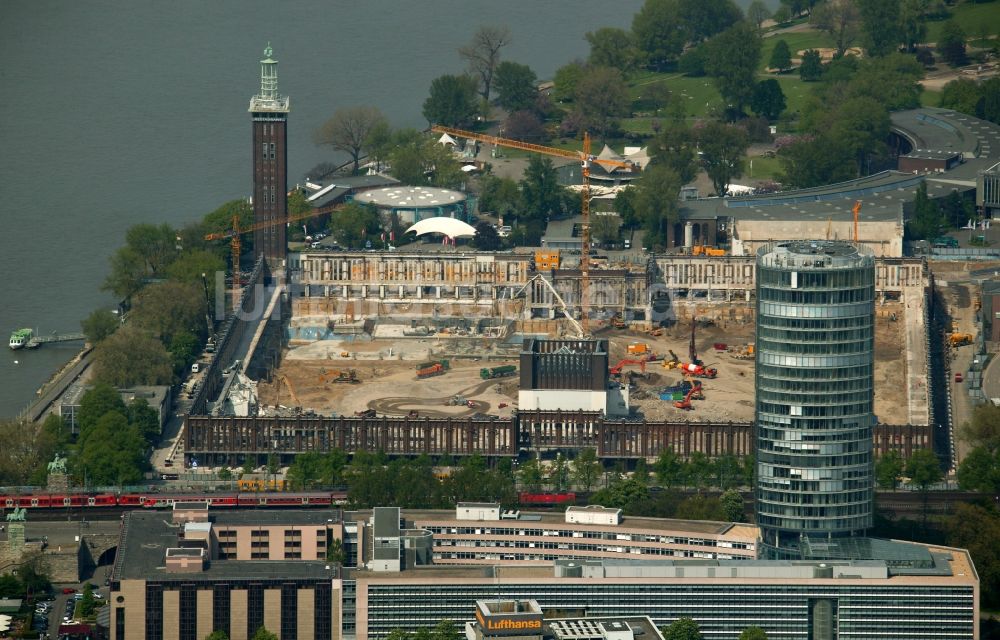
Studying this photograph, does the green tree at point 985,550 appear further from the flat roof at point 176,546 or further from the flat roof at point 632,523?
Result: the flat roof at point 176,546

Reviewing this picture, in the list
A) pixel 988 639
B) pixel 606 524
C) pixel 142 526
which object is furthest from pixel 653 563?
pixel 142 526

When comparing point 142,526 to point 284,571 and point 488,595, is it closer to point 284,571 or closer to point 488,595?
point 284,571

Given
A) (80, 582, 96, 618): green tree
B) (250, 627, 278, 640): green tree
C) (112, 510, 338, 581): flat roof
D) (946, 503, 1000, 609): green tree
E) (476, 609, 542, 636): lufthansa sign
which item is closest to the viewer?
(476, 609, 542, 636): lufthansa sign

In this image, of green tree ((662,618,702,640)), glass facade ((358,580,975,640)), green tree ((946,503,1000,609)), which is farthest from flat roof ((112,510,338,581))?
green tree ((946,503,1000,609))

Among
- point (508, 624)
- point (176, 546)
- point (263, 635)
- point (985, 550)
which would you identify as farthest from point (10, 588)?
point (985, 550)

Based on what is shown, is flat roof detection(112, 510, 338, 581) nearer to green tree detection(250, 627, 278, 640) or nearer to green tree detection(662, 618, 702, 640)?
green tree detection(250, 627, 278, 640)

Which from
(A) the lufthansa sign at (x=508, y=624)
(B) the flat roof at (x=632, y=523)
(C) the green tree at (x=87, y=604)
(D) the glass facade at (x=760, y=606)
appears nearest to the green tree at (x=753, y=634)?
(D) the glass facade at (x=760, y=606)
